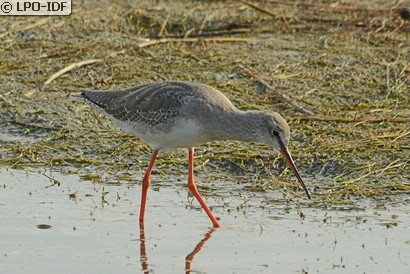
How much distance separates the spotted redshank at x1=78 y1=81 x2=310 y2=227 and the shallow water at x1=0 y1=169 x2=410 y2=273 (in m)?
0.26

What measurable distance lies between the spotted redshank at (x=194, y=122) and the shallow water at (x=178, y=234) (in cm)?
26

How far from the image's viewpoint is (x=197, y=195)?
924cm

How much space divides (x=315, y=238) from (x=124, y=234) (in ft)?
5.29

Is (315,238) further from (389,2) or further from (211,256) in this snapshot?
(389,2)

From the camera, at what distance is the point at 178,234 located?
8.52 metres

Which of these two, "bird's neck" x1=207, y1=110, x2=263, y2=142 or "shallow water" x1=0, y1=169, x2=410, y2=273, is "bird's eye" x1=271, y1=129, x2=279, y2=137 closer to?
"bird's neck" x1=207, y1=110, x2=263, y2=142

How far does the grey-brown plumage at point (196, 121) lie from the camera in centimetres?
880

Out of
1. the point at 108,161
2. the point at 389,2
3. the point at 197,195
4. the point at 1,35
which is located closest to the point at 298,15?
the point at 389,2

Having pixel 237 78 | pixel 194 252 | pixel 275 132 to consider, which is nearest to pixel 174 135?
pixel 275 132

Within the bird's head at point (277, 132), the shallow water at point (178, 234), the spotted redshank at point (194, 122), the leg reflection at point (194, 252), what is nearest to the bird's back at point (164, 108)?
the spotted redshank at point (194, 122)

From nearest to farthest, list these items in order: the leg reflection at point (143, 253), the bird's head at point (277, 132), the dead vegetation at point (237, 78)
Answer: the leg reflection at point (143, 253) → the bird's head at point (277, 132) → the dead vegetation at point (237, 78)

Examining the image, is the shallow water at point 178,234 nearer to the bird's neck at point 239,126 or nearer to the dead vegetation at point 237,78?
the dead vegetation at point 237,78

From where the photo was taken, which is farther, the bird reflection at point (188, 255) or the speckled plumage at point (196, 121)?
the speckled plumage at point (196, 121)

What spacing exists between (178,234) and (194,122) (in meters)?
1.00
